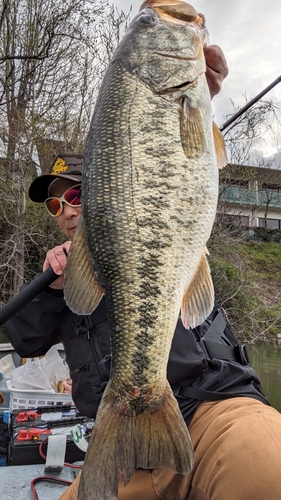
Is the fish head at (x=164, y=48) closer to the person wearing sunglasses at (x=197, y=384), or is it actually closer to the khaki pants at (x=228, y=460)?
the person wearing sunglasses at (x=197, y=384)

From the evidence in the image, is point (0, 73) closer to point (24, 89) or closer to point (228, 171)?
point (24, 89)

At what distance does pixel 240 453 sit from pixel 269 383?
33.5ft

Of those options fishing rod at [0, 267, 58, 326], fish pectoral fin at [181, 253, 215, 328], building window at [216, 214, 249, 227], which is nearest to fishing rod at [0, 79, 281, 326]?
fishing rod at [0, 267, 58, 326]

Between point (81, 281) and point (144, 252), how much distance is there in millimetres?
275

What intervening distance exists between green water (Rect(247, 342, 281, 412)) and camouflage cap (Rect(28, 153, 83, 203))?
27.0ft

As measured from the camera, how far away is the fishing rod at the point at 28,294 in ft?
7.14

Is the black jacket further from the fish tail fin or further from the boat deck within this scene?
the boat deck

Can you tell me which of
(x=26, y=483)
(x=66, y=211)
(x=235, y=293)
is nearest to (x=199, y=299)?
(x=66, y=211)

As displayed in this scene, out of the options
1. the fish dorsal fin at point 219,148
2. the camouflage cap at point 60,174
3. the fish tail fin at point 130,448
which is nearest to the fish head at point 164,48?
the fish dorsal fin at point 219,148

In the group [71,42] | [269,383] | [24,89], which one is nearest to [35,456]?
[269,383]

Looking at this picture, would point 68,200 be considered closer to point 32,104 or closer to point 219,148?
point 219,148

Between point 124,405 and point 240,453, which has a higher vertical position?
point 124,405

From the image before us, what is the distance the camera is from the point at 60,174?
2479 mm

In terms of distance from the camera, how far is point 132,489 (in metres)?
1.91
